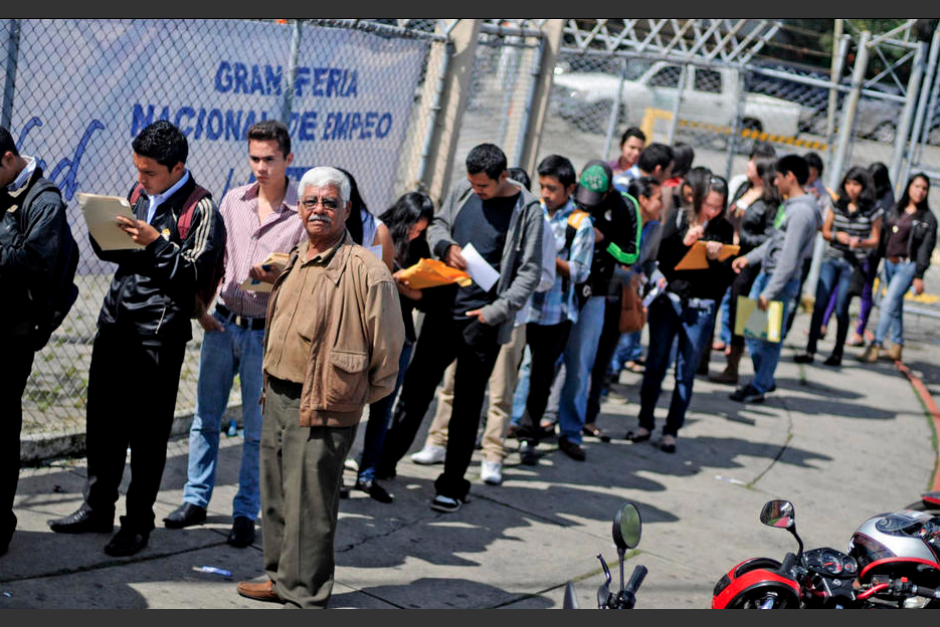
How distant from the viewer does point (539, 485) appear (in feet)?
24.7

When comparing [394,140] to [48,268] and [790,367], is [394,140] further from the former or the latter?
[790,367]

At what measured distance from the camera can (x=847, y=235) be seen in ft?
38.2

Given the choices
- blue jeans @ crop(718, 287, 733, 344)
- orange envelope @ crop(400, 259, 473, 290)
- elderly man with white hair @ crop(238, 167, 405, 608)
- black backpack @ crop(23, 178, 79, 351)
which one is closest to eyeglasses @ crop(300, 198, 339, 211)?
elderly man with white hair @ crop(238, 167, 405, 608)

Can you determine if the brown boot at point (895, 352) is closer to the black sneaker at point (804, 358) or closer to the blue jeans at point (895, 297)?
the blue jeans at point (895, 297)

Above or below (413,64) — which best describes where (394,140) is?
below

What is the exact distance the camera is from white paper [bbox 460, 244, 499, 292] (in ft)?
21.2

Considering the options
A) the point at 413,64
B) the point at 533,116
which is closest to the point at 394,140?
the point at 413,64

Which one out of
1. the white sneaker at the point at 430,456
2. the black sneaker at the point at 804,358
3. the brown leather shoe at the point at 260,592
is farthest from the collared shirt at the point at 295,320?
the black sneaker at the point at 804,358

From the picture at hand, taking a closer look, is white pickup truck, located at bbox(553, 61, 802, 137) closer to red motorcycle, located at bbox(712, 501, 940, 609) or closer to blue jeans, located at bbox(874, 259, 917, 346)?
blue jeans, located at bbox(874, 259, 917, 346)

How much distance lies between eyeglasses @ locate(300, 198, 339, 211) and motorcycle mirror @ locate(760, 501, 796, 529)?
2169 mm

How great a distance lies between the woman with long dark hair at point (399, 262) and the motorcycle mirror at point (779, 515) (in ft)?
8.56

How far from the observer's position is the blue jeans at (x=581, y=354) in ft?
26.3

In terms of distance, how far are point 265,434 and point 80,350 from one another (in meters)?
3.94

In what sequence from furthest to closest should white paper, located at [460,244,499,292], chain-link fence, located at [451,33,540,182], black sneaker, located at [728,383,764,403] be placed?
black sneaker, located at [728,383,764,403] < chain-link fence, located at [451,33,540,182] < white paper, located at [460,244,499,292]
